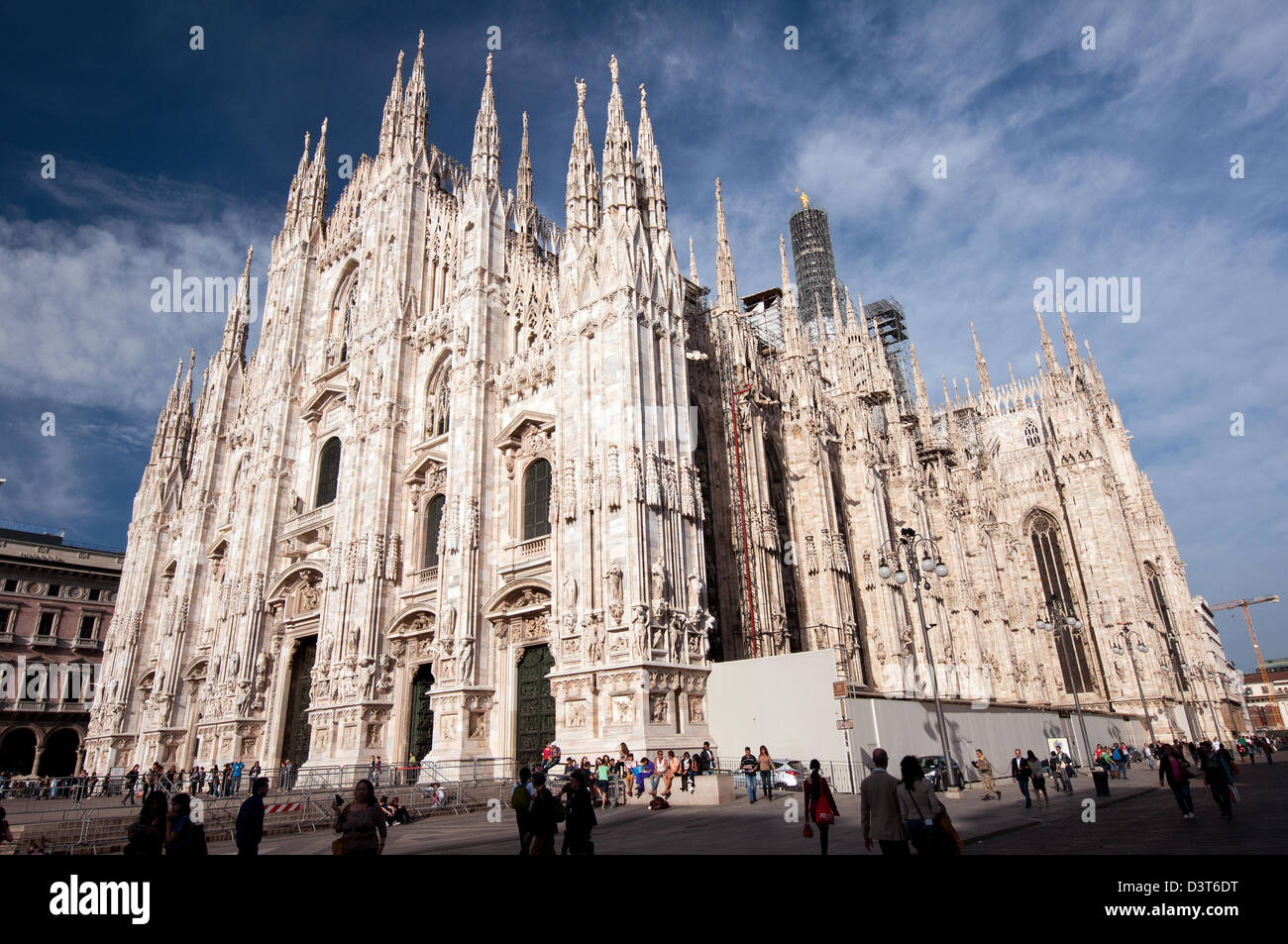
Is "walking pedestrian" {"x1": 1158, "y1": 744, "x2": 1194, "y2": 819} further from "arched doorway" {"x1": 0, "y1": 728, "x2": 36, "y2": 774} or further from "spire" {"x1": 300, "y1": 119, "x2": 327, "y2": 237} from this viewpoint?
"arched doorway" {"x1": 0, "y1": 728, "x2": 36, "y2": 774}

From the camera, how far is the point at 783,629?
92.0 ft

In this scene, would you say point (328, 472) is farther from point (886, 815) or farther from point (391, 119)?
point (886, 815)

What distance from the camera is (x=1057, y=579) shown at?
51125 millimetres

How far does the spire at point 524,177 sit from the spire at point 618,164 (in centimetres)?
941

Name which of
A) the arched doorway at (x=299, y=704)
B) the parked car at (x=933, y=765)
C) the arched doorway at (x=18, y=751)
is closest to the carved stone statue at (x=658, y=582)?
the parked car at (x=933, y=765)

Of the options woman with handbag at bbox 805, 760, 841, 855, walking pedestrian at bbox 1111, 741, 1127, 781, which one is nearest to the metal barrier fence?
woman with handbag at bbox 805, 760, 841, 855

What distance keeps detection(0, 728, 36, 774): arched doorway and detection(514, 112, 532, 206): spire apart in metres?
42.9

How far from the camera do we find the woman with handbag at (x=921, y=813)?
6520mm

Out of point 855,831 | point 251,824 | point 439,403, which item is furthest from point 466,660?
point 251,824

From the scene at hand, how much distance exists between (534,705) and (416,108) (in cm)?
3166

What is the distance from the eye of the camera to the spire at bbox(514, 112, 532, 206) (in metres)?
37.2

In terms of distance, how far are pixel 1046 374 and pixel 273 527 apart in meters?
51.8

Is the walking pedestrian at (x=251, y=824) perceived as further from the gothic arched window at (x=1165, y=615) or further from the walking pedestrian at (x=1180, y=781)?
the gothic arched window at (x=1165, y=615)
